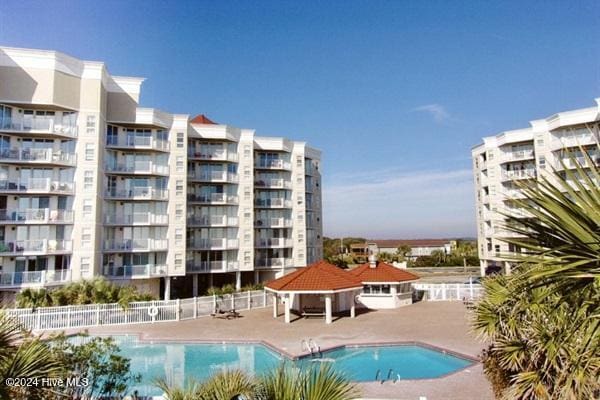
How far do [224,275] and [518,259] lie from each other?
1573 inches

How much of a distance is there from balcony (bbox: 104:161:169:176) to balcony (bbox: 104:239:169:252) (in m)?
5.52

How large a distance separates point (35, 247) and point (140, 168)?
9605 millimetres

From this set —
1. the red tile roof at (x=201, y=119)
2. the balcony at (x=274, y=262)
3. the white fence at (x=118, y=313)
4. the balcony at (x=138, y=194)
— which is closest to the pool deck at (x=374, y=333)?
the white fence at (x=118, y=313)

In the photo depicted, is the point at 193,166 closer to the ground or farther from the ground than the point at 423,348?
farther from the ground

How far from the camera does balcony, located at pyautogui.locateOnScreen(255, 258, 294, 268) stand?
4222 cm

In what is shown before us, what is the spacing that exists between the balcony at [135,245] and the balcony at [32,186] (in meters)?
5.50

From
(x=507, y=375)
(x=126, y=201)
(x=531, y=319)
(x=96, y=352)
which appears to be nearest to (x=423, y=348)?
(x=507, y=375)

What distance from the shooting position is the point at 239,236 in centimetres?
3991

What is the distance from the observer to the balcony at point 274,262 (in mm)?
42219

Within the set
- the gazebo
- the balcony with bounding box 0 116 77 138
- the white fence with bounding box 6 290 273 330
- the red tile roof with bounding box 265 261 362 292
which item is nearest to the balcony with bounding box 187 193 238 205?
the balcony with bounding box 0 116 77 138

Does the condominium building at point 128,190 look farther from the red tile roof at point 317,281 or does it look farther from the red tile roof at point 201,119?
the red tile roof at point 317,281

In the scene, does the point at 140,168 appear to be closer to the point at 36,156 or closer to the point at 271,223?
the point at 36,156

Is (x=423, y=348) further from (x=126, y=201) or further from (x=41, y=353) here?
(x=126, y=201)

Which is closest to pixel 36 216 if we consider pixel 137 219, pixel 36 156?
pixel 36 156
